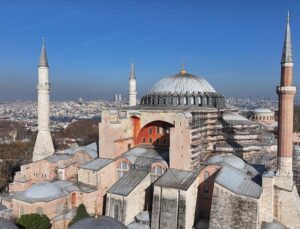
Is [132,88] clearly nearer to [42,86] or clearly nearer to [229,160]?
[42,86]

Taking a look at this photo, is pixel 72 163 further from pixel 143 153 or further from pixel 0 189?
pixel 0 189

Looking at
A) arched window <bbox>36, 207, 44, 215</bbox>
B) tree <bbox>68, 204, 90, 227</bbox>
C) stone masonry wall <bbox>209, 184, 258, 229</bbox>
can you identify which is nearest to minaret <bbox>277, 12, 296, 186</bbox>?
stone masonry wall <bbox>209, 184, 258, 229</bbox>

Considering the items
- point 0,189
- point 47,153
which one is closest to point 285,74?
point 47,153

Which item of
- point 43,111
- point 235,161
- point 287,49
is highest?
point 287,49

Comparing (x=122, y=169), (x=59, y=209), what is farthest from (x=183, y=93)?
(x=59, y=209)

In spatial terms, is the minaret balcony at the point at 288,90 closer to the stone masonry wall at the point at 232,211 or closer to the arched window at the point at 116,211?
the stone masonry wall at the point at 232,211

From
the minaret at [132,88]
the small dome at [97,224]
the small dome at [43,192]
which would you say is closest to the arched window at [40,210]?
the small dome at [43,192]
